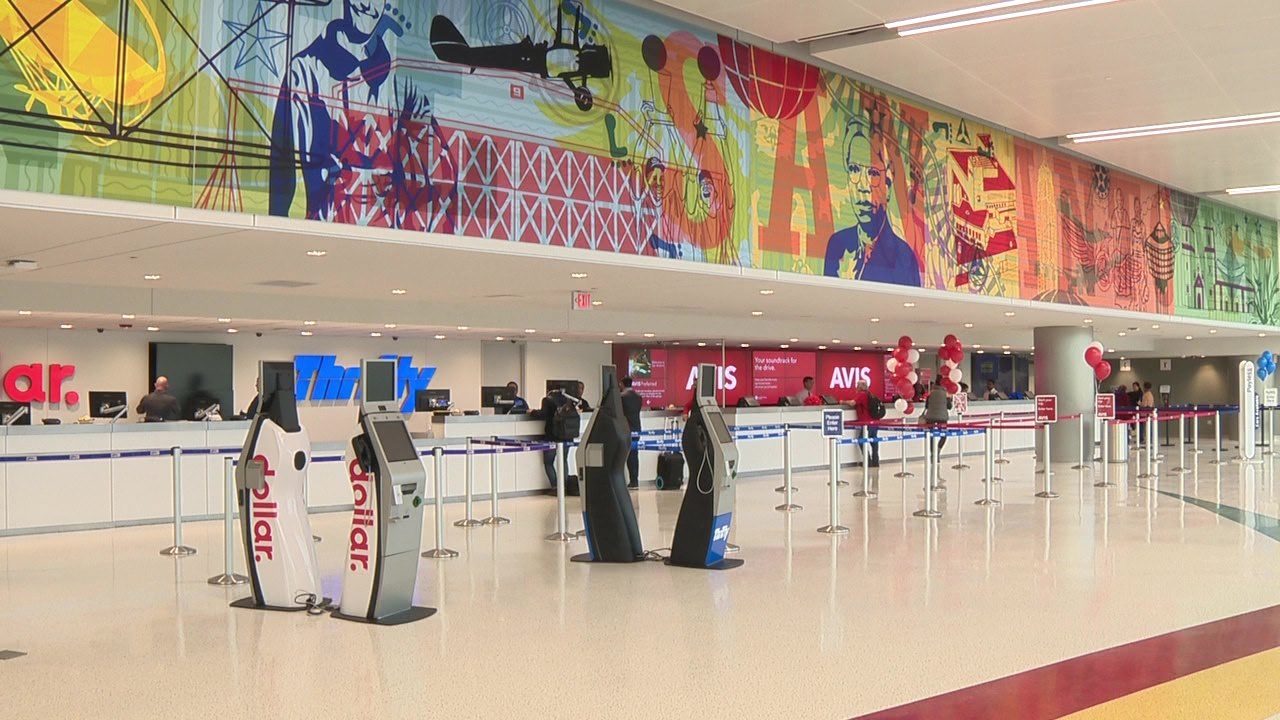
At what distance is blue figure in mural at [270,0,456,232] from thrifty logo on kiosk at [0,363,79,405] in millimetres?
8448

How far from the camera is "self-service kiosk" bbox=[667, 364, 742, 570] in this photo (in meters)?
9.30

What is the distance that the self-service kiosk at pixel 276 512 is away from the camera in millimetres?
7695

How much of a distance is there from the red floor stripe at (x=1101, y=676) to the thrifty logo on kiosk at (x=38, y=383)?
42.8 ft

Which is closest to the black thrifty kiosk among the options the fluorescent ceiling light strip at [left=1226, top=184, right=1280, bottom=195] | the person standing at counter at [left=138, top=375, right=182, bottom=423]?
the person standing at counter at [left=138, top=375, right=182, bottom=423]

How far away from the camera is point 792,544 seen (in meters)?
10.6

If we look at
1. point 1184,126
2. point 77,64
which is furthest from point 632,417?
point 77,64

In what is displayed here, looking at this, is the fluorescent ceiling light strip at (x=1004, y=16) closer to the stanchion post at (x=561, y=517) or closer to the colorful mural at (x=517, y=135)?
the colorful mural at (x=517, y=135)

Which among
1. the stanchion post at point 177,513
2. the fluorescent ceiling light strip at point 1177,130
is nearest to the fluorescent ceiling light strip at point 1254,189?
the fluorescent ceiling light strip at point 1177,130

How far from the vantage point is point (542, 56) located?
9.92m

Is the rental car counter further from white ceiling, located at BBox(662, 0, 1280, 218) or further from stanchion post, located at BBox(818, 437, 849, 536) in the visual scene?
white ceiling, located at BBox(662, 0, 1280, 218)

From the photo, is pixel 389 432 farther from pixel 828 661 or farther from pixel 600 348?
pixel 600 348

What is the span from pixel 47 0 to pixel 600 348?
14.4m

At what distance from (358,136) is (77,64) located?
205 centimetres

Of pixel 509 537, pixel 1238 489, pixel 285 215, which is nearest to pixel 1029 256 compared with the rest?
pixel 1238 489
